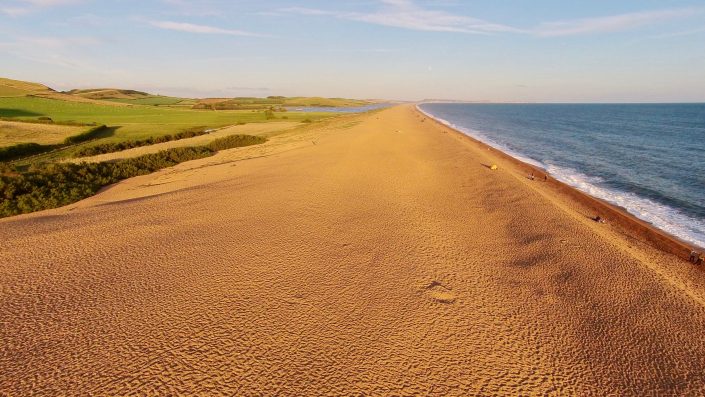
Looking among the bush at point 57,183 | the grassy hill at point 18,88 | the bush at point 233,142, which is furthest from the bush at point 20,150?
the grassy hill at point 18,88

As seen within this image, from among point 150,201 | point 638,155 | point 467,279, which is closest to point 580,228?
point 467,279

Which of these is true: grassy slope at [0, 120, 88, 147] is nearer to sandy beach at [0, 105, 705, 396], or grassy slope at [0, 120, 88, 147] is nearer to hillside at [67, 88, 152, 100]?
sandy beach at [0, 105, 705, 396]

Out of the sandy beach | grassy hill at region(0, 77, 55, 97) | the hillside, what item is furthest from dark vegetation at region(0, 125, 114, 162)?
the hillside

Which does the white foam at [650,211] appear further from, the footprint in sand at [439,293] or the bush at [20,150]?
the bush at [20,150]

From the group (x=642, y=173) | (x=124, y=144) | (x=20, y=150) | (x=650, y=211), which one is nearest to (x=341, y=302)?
(x=650, y=211)

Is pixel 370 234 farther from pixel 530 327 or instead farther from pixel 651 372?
pixel 651 372
